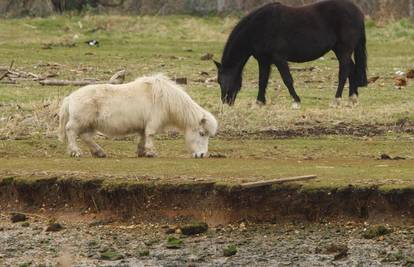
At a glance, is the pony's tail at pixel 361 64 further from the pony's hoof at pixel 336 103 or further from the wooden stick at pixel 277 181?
the wooden stick at pixel 277 181

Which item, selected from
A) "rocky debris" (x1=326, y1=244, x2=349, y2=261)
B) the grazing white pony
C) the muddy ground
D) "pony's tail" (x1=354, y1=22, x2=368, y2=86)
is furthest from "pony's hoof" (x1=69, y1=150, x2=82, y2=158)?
"pony's tail" (x1=354, y1=22, x2=368, y2=86)

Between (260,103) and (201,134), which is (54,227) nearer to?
(201,134)

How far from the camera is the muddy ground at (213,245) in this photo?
1061 cm

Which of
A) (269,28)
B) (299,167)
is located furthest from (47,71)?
(299,167)

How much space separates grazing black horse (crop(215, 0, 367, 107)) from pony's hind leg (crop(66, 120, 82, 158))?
18.6 ft

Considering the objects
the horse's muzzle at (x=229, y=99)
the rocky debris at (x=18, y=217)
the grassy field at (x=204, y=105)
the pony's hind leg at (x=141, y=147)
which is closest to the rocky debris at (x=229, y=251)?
the grassy field at (x=204, y=105)

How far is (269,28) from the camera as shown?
2045cm

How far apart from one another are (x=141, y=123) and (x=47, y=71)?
36.2 feet

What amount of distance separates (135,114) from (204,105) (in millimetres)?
4765

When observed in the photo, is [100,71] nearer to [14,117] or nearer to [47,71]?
[47,71]

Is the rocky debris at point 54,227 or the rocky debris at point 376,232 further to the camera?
the rocky debris at point 54,227

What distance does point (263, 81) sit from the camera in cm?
2072

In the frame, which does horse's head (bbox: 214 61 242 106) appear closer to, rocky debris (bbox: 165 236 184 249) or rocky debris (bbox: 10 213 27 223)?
rocky debris (bbox: 10 213 27 223)

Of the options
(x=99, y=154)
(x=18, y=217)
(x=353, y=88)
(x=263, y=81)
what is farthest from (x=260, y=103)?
(x=18, y=217)
